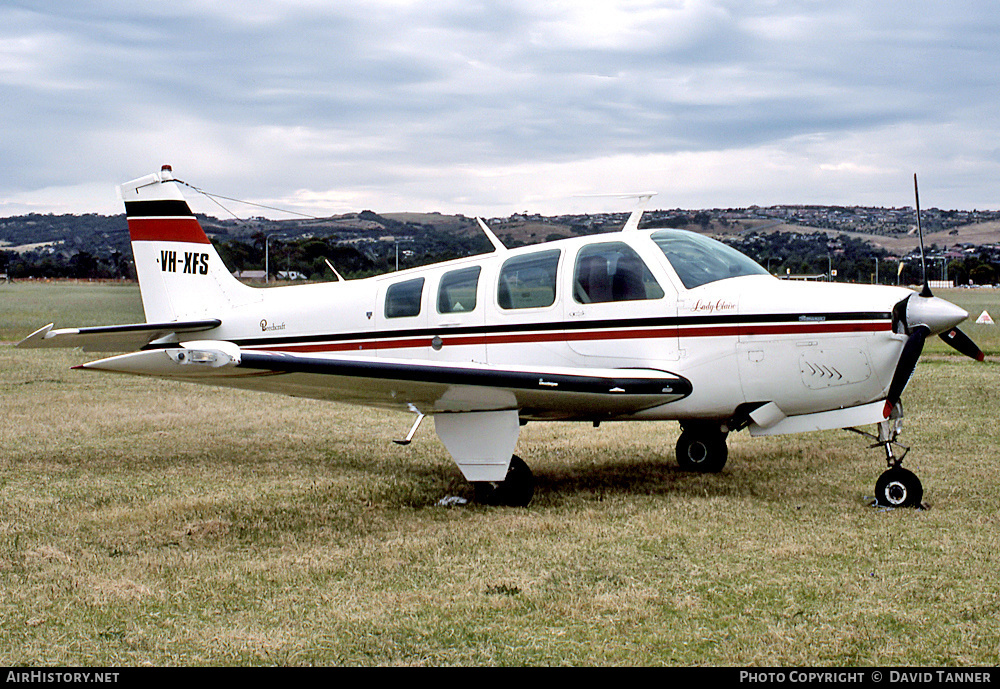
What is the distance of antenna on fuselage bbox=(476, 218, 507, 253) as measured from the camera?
8922 mm

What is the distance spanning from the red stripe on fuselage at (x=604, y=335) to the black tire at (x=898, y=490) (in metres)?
1.17

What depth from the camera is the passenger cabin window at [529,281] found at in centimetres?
831

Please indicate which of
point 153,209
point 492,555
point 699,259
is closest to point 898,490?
point 699,259

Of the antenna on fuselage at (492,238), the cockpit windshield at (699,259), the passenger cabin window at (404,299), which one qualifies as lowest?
the passenger cabin window at (404,299)

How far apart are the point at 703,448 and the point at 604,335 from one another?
6.80 feet

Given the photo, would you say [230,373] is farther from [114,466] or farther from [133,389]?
[133,389]

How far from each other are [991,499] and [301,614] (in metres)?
5.68

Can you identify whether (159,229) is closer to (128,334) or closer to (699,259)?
(128,334)

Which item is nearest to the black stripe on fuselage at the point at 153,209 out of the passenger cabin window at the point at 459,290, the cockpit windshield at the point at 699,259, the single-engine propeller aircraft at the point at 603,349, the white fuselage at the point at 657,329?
the single-engine propeller aircraft at the point at 603,349

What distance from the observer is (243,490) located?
871 cm

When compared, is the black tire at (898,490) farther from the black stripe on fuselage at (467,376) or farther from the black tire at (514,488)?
the black tire at (514,488)

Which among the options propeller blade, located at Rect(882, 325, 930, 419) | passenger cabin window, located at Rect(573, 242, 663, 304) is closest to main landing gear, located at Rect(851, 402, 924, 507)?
propeller blade, located at Rect(882, 325, 930, 419)

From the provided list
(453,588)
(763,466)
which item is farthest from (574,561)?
(763,466)

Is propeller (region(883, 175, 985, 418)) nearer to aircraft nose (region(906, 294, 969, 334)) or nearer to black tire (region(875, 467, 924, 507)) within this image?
aircraft nose (region(906, 294, 969, 334))
